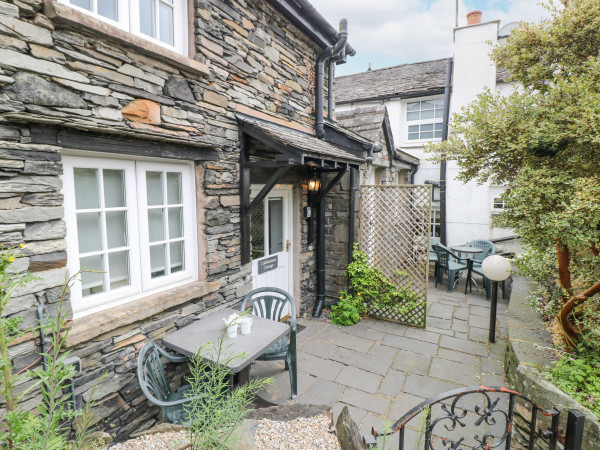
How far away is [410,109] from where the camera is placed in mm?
10086

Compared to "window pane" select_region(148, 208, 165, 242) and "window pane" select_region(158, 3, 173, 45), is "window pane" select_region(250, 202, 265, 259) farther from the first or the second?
"window pane" select_region(158, 3, 173, 45)

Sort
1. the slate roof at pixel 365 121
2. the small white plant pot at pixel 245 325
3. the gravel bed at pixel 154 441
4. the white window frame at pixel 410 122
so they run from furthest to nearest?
the white window frame at pixel 410 122, the slate roof at pixel 365 121, the small white plant pot at pixel 245 325, the gravel bed at pixel 154 441

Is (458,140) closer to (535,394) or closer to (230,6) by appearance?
(535,394)

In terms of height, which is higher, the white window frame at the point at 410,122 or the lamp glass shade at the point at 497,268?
the white window frame at the point at 410,122

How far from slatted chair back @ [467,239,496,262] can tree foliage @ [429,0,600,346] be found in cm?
433

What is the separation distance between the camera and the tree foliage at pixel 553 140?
2.67 m

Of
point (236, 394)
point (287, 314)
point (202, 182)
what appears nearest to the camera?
point (236, 394)

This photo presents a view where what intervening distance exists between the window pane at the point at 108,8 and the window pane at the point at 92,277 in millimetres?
2079

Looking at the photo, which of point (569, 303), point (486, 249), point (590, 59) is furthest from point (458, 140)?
point (486, 249)

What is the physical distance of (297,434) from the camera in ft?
7.84

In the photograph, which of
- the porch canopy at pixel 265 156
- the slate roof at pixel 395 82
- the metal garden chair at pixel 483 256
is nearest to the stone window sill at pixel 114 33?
the porch canopy at pixel 265 156

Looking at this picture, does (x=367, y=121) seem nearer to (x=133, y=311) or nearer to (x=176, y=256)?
(x=176, y=256)

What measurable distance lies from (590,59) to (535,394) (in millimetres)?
3053

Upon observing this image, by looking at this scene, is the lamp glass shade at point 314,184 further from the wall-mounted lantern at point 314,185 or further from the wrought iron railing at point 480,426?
the wrought iron railing at point 480,426
